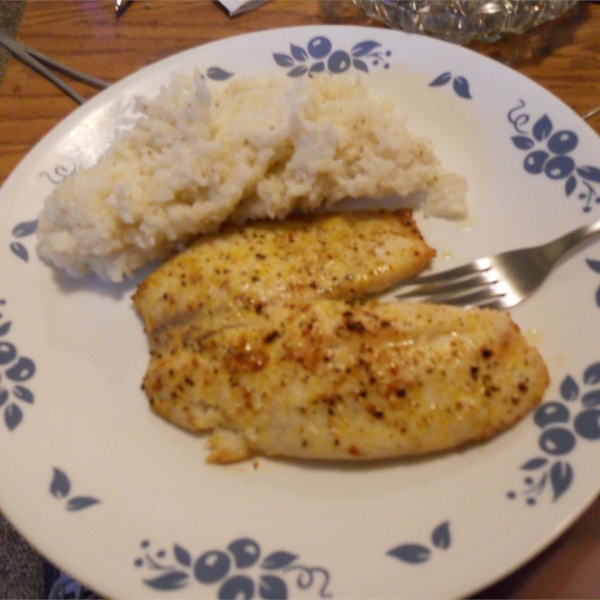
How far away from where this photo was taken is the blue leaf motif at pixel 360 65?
8.67ft

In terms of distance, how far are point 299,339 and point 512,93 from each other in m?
1.50

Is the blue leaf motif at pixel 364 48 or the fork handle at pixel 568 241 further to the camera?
the blue leaf motif at pixel 364 48

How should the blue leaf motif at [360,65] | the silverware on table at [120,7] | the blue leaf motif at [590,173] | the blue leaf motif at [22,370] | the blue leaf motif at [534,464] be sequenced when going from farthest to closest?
the silverware on table at [120,7], the blue leaf motif at [360,65], the blue leaf motif at [590,173], the blue leaf motif at [22,370], the blue leaf motif at [534,464]

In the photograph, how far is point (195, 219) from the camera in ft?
6.65

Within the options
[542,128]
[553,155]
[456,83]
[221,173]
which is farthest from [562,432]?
[456,83]

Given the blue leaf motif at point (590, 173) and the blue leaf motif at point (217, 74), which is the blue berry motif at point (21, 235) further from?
the blue leaf motif at point (590, 173)

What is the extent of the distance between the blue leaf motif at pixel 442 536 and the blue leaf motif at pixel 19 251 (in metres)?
1.83

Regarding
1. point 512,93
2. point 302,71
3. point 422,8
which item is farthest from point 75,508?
point 422,8

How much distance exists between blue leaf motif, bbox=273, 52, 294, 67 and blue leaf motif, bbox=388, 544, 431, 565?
224cm

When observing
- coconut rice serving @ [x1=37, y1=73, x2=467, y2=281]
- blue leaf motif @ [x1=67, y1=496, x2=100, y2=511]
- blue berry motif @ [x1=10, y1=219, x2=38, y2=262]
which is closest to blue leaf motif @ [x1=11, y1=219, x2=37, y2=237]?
blue berry motif @ [x1=10, y1=219, x2=38, y2=262]

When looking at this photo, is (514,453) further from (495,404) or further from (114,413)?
(114,413)

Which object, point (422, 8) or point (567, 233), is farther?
point (422, 8)

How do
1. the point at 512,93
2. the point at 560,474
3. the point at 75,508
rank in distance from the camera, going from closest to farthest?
the point at 560,474, the point at 75,508, the point at 512,93

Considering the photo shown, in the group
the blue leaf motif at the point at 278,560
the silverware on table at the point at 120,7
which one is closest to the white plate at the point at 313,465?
the blue leaf motif at the point at 278,560
